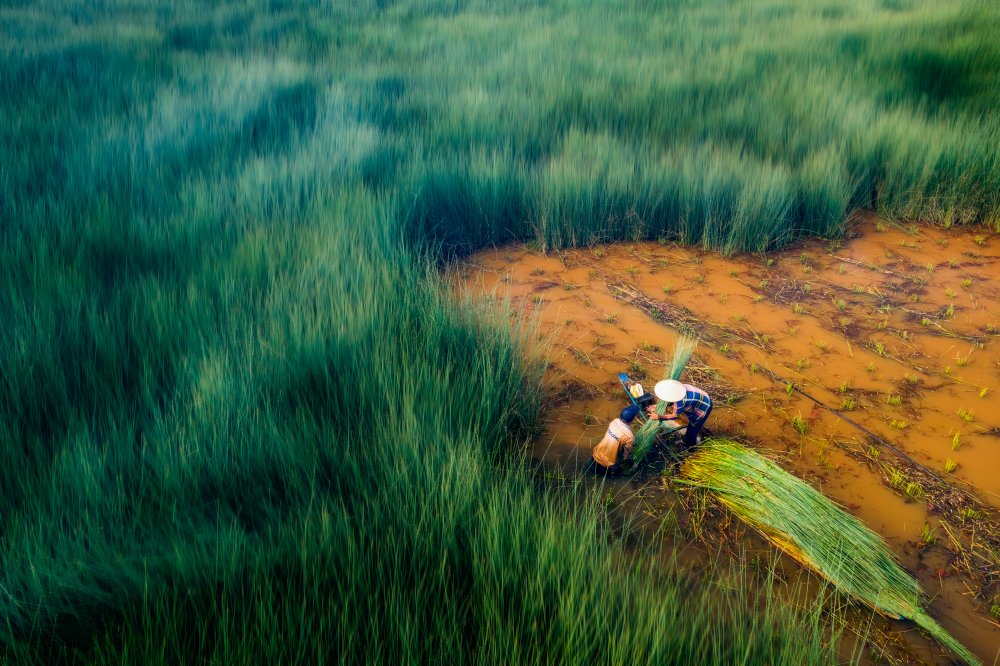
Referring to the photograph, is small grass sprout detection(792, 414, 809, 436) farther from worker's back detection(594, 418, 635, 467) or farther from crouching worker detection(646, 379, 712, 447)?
worker's back detection(594, 418, 635, 467)

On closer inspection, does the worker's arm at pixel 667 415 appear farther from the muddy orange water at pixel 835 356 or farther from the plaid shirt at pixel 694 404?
the muddy orange water at pixel 835 356

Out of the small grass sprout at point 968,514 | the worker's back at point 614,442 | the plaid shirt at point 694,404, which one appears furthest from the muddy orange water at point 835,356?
the plaid shirt at point 694,404

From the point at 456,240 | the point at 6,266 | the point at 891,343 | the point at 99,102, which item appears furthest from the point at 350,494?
the point at 99,102

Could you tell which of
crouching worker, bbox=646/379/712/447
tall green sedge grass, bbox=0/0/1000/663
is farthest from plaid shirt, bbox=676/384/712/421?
tall green sedge grass, bbox=0/0/1000/663

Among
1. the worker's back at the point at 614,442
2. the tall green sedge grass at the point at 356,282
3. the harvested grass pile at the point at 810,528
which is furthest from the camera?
the worker's back at the point at 614,442

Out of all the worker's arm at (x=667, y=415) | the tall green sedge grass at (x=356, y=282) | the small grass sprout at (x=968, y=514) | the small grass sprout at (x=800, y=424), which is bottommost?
the small grass sprout at (x=968, y=514)

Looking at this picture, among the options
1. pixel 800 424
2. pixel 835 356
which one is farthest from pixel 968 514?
pixel 835 356
